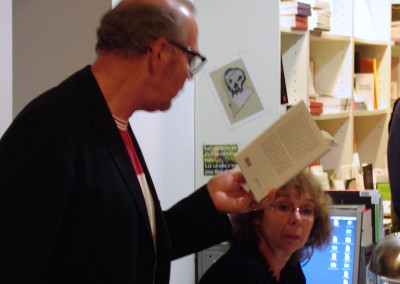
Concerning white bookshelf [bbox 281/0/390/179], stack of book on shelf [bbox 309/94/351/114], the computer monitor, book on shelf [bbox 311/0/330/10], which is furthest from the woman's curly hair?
book on shelf [bbox 311/0/330/10]

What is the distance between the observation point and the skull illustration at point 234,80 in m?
3.08

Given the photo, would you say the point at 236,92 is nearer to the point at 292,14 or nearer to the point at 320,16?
the point at 292,14

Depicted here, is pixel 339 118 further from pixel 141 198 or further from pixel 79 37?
pixel 141 198

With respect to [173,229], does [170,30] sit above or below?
above

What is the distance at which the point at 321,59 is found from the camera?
416 centimetres

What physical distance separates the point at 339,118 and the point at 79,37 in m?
2.22

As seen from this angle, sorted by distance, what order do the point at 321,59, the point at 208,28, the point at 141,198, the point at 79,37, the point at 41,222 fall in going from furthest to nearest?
the point at 321,59, the point at 208,28, the point at 79,37, the point at 141,198, the point at 41,222

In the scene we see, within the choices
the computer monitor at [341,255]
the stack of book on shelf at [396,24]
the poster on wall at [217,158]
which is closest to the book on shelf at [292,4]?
the poster on wall at [217,158]

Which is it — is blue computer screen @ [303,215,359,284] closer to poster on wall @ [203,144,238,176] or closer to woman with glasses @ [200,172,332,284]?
woman with glasses @ [200,172,332,284]

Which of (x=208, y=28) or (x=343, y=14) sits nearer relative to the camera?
(x=208, y=28)

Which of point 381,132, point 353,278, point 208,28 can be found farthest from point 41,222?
point 381,132

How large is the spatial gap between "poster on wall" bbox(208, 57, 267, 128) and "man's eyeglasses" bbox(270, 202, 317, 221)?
0.89 m

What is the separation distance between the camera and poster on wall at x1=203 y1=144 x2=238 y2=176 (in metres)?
3.13

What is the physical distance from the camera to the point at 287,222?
2182mm
